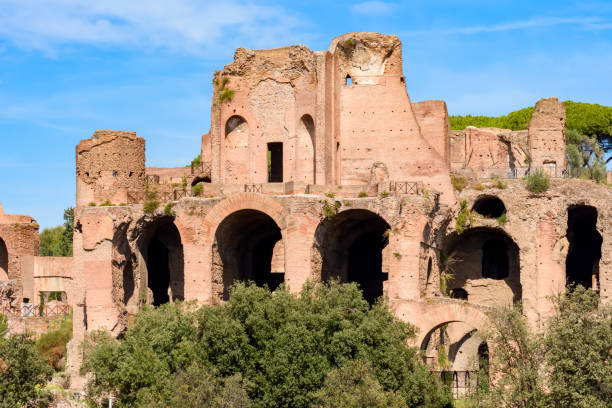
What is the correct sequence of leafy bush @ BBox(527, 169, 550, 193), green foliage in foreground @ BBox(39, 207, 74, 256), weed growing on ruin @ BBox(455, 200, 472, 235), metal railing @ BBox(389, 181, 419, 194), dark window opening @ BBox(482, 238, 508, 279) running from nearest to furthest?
metal railing @ BBox(389, 181, 419, 194) → leafy bush @ BBox(527, 169, 550, 193) → weed growing on ruin @ BBox(455, 200, 472, 235) → dark window opening @ BBox(482, 238, 508, 279) → green foliage in foreground @ BBox(39, 207, 74, 256)

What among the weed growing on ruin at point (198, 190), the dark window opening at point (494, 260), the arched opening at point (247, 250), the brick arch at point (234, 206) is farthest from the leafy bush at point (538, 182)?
the weed growing on ruin at point (198, 190)

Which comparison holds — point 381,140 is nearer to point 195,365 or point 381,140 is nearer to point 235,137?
point 235,137

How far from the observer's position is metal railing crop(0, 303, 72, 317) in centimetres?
4400

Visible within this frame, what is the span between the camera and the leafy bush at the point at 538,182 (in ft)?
126

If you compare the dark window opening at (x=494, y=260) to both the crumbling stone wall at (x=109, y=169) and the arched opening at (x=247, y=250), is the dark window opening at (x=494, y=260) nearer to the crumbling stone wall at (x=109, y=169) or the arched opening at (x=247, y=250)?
the arched opening at (x=247, y=250)

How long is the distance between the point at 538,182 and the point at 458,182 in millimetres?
3008

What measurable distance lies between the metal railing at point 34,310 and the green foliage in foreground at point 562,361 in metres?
20.9

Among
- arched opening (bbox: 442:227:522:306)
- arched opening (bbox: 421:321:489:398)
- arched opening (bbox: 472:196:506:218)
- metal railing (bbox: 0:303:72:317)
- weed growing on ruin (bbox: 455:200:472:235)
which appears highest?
arched opening (bbox: 472:196:506:218)

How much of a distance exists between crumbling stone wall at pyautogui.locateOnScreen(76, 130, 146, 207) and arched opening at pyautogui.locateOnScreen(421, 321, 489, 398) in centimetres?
1115

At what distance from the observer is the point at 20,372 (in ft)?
100

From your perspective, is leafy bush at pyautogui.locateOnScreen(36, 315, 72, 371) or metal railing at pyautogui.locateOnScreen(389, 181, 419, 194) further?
leafy bush at pyautogui.locateOnScreen(36, 315, 72, 371)

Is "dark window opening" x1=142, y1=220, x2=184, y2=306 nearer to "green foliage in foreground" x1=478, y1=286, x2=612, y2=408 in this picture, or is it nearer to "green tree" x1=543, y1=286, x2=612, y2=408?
"green foliage in foreground" x1=478, y1=286, x2=612, y2=408

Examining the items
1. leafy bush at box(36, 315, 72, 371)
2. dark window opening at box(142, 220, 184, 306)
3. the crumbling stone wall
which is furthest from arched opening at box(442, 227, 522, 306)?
leafy bush at box(36, 315, 72, 371)

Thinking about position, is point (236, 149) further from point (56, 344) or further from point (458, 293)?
point (458, 293)
